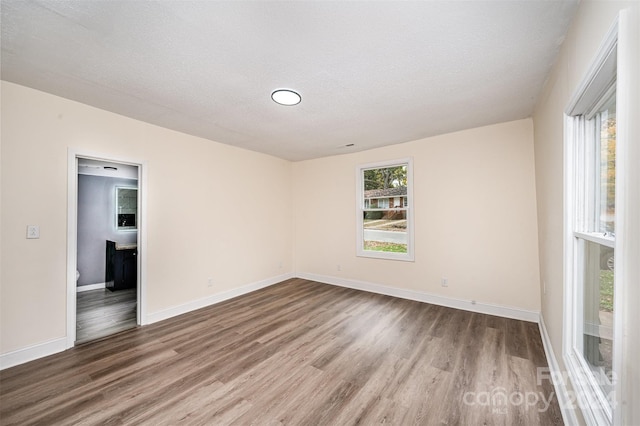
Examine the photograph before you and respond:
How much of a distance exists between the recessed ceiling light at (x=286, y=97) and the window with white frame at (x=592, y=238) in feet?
6.72

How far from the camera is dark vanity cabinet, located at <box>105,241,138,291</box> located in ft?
15.2

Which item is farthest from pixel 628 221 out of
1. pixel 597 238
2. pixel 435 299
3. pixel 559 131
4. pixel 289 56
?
pixel 435 299

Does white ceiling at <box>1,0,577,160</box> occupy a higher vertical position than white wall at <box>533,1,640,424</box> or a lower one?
higher

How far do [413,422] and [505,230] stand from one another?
2.72 m

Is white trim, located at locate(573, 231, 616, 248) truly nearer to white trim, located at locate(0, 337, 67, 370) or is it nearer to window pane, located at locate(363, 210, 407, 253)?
window pane, located at locate(363, 210, 407, 253)

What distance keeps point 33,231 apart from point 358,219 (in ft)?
13.6

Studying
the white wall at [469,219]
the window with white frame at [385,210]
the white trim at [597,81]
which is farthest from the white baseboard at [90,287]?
the white trim at [597,81]

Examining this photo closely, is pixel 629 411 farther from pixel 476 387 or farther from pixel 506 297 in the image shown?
pixel 506 297

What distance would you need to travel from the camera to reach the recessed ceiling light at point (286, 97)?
2.37m

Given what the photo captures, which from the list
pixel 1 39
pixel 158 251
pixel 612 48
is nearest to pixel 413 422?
pixel 612 48

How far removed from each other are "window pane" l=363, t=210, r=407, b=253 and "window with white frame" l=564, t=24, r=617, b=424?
2596mm

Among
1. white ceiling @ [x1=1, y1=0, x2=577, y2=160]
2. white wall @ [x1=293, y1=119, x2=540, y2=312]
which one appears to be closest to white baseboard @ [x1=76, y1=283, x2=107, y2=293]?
white ceiling @ [x1=1, y1=0, x2=577, y2=160]

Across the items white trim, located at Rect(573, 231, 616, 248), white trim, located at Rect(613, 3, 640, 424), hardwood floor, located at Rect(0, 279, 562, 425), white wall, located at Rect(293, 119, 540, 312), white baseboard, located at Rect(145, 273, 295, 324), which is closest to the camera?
white trim, located at Rect(613, 3, 640, 424)

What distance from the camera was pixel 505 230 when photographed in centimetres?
329
